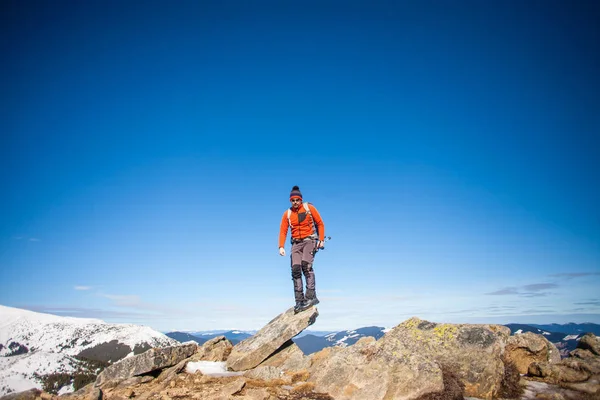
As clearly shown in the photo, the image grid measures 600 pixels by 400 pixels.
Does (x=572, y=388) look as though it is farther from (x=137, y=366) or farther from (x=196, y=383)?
(x=137, y=366)

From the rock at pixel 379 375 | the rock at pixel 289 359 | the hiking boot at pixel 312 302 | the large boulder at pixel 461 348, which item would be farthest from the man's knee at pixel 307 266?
the rock at pixel 379 375

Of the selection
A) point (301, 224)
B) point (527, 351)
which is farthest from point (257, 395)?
point (527, 351)

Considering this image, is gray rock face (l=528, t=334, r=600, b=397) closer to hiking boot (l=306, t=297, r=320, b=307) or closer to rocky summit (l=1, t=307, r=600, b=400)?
rocky summit (l=1, t=307, r=600, b=400)

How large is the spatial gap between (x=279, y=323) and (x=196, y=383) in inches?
210

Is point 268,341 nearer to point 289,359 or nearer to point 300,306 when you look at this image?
point 289,359

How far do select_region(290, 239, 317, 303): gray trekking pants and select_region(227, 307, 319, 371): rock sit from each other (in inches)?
30.6

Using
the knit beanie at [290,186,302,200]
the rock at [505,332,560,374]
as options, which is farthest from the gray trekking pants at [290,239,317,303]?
the rock at [505,332,560,374]

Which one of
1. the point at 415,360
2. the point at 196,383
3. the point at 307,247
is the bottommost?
the point at 196,383

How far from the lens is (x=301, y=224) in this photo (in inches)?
639

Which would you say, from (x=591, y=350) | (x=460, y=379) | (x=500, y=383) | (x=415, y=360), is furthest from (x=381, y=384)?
(x=591, y=350)

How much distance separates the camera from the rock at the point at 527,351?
11348mm

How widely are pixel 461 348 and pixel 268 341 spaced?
26.0 feet

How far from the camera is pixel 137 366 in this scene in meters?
14.1

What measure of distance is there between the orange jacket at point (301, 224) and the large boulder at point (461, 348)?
6.27m
